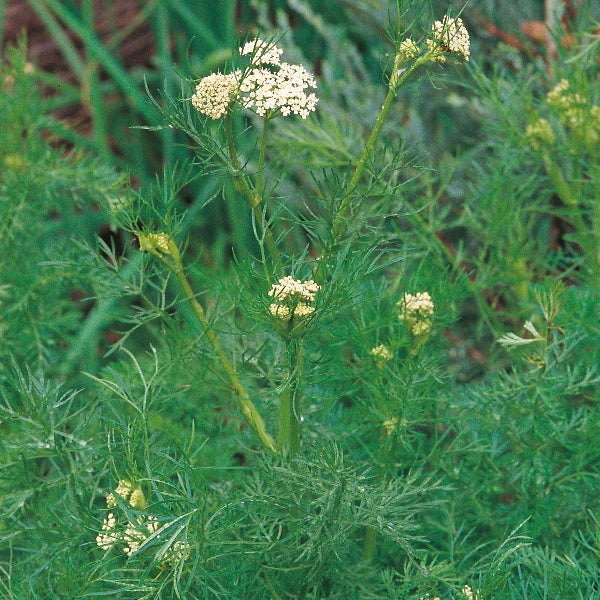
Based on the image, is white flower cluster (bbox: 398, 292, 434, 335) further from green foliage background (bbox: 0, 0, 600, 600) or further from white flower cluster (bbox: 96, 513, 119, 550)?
white flower cluster (bbox: 96, 513, 119, 550)

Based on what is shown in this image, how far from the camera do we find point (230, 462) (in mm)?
884

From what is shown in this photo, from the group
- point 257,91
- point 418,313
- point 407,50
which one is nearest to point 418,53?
point 407,50

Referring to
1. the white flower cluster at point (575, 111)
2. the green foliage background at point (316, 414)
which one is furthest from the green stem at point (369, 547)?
the white flower cluster at point (575, 111)

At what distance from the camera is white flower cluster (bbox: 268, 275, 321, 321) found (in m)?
0.58

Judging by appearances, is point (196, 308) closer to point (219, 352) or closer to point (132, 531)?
point (219, 352)

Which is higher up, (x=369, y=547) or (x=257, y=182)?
(x=257, y=182)

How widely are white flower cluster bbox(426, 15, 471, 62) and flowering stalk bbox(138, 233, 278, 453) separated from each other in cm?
23

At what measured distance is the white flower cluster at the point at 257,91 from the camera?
22.2 inches

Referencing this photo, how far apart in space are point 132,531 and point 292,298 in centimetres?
20

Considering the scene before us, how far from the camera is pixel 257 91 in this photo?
1.85 ft

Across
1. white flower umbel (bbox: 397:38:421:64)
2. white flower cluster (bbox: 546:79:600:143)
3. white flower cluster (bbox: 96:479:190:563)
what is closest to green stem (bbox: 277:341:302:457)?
white flower cluster (bbox: 96:479:190:563)

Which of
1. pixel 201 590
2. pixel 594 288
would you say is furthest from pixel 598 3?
pixel 201 590

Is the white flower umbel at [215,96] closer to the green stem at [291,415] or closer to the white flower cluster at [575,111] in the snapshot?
the green stem at [291,415]

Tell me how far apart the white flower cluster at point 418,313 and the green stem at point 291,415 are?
11 centimetres
